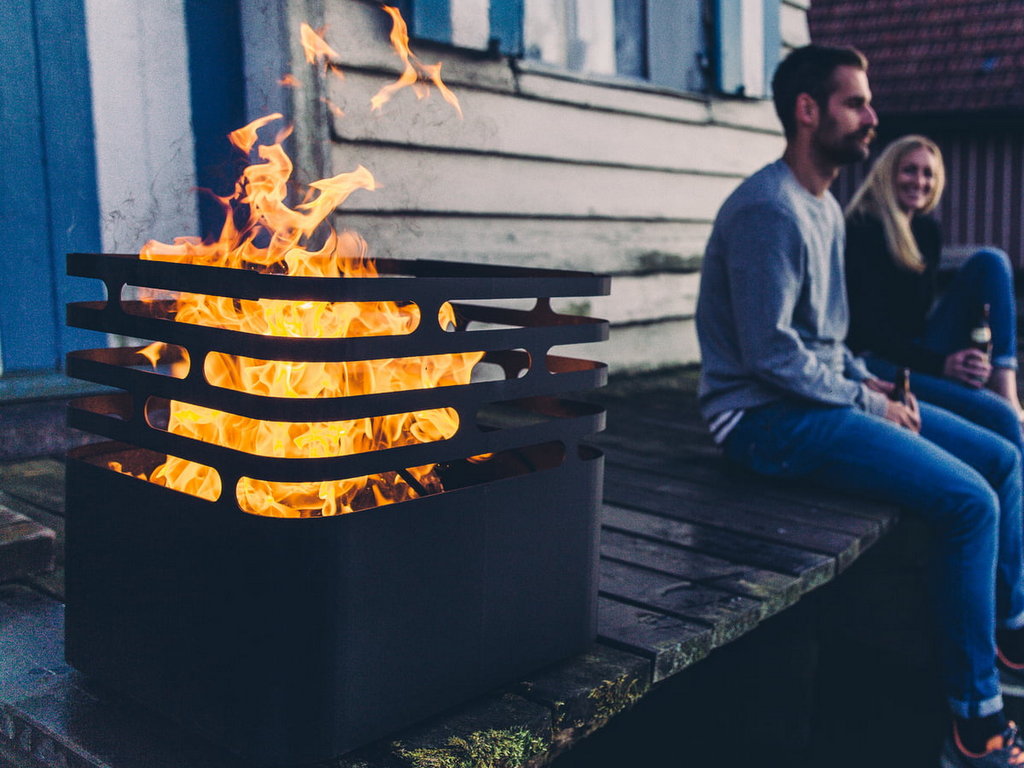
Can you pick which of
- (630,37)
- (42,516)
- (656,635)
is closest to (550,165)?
(630,37)

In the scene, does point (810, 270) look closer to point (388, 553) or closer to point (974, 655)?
point (974, 655)

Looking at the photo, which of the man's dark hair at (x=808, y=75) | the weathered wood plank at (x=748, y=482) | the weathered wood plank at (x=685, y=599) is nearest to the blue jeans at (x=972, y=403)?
the weathered wood plank at (x=748, y=482)

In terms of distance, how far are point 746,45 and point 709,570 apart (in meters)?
3.22

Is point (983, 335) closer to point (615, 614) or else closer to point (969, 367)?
point (969, 367)

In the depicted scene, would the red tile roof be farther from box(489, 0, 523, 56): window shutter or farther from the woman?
box(489, 0, 523, 56): window shutter

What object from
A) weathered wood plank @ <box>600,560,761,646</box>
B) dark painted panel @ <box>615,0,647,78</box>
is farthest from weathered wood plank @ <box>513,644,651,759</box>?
dark painted panel @ <box>615,0,647,78</box>

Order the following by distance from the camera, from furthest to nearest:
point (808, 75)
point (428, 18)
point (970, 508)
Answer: point (428, 18) < point (808, 75) < point (970, 508)

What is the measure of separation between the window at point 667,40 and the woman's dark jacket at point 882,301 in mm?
1180

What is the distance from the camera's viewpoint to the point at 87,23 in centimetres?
261

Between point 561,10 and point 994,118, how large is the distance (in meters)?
12.3

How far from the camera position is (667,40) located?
14.5ft

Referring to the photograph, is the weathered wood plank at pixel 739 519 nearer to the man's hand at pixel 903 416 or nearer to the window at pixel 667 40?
the man's hand at pixel 903 416

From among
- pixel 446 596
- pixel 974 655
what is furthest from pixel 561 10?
pixel 446 596

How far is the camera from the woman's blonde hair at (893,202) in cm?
362
